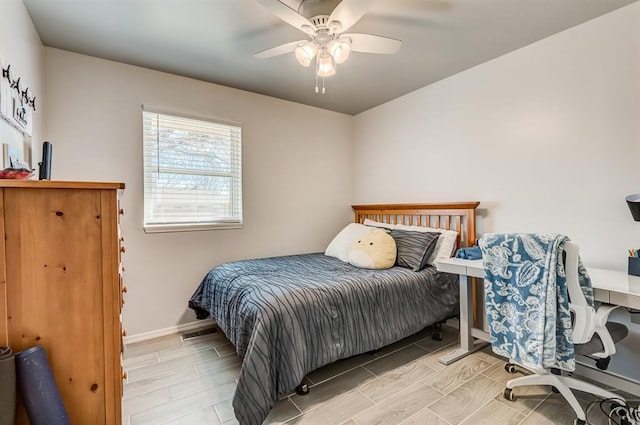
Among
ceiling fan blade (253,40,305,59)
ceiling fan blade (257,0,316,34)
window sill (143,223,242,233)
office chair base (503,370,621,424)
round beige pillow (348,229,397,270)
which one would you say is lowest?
office chair base (503,370,621,424)

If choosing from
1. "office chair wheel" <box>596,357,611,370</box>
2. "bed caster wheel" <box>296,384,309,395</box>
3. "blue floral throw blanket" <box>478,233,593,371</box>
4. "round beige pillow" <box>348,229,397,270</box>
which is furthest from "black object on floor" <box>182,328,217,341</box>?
"office chair wheel" <box>596,357,611,370</box>

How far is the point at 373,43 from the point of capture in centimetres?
189

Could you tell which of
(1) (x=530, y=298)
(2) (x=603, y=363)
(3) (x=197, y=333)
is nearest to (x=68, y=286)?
(3) (x=197, y=333)

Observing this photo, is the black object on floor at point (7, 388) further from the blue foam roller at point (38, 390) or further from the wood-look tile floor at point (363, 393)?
the wood-look tile floor at point (363, 393)

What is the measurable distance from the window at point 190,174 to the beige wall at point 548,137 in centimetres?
201

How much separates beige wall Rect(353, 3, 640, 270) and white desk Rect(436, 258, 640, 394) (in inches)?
16.6

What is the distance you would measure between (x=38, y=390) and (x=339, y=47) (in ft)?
6.99

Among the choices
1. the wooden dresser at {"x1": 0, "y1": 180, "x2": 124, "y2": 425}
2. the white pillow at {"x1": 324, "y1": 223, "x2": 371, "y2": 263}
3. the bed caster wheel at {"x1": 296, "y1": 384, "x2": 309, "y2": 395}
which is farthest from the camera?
the white pillow at {"x1": 324, "y1": 223, "x2": 371, "y2": 263}

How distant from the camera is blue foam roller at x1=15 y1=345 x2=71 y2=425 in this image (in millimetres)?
A: 1037

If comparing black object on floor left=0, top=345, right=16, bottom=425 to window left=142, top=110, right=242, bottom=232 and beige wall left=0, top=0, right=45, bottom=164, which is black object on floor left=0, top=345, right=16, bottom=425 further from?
window left=142, top=110, right=242, bottom=232

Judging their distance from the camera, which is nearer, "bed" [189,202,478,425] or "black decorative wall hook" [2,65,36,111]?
"black decorative wall hook" [2,65,36,111]

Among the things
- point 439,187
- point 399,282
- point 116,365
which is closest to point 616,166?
point 439,187

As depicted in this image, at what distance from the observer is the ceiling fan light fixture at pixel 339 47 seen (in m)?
1.83

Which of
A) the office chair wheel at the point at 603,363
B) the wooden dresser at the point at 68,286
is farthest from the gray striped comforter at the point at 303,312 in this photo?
the office chair wheel at the point at 603,363
